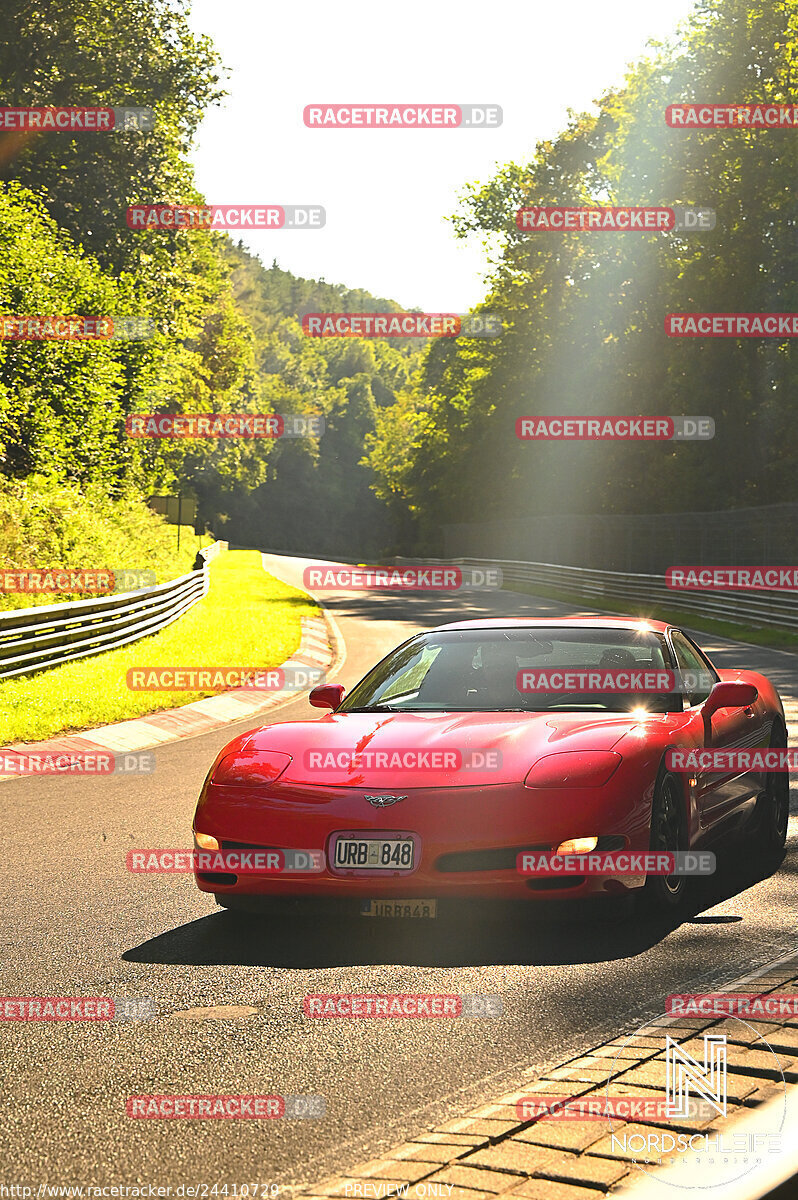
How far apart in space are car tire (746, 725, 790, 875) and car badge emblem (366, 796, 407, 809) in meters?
2.84

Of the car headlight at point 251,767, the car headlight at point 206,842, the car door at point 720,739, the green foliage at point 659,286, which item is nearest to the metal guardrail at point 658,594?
the green foliage at point 659,286

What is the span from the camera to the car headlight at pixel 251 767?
597 cm

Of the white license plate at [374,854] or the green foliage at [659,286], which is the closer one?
the white license plate at [374,854]

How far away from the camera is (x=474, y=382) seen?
73.7 meters

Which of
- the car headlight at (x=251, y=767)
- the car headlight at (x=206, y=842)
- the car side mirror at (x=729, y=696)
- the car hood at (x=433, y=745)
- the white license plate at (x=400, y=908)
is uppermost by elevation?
the car side mirror at (x=729, y=696)

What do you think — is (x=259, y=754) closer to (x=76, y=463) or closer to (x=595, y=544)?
(x=76, y=463)

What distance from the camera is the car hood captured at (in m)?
5.71

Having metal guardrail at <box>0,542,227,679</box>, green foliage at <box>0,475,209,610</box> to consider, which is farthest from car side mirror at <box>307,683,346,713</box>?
green foliage at <box>0,475,209,610</box>

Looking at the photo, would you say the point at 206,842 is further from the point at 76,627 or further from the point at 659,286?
the point at 659,286

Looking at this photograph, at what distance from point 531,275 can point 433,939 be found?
5639cm

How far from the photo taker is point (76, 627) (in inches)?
711

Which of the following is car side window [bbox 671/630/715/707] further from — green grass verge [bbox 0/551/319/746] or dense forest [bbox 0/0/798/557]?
dense forest [bbox 0/0/798/557]

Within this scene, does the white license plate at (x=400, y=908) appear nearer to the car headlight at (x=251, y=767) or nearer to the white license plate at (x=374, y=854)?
the white license plate at (x=374, y=854)

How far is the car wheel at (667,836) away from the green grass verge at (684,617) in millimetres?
19383
